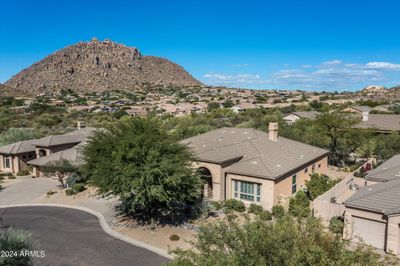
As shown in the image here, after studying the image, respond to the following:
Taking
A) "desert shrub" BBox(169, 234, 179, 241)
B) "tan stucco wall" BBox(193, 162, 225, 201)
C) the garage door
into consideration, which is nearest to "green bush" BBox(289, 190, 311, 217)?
the garage door

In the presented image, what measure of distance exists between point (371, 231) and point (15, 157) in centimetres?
3813

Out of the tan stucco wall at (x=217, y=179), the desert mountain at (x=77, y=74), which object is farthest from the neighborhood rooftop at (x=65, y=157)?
the desert mountain at (x=77, y=74)

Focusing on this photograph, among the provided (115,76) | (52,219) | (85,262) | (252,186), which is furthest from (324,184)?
(115,76)

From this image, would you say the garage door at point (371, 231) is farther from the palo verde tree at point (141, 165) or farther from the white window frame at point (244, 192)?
the palo verde tree at point (141, 165)

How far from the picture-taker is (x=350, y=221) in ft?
60.3

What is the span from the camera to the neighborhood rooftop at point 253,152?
24641mm

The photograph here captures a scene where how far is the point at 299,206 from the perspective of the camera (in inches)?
883

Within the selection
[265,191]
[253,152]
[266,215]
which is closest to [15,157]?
[253,152]

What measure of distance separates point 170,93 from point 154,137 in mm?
155544

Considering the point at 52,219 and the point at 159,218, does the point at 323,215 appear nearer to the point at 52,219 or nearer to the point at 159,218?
the point at 159,218

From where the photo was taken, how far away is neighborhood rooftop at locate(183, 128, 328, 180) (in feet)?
80.8

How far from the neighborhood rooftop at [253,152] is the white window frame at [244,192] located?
38.0 inches

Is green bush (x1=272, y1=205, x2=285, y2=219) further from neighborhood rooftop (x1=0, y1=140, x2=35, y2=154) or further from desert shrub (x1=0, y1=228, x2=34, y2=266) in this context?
neighborhood rooftop (x1=0, y1=140, x2=35, y2=154)

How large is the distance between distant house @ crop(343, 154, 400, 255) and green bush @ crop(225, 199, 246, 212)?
740cm
